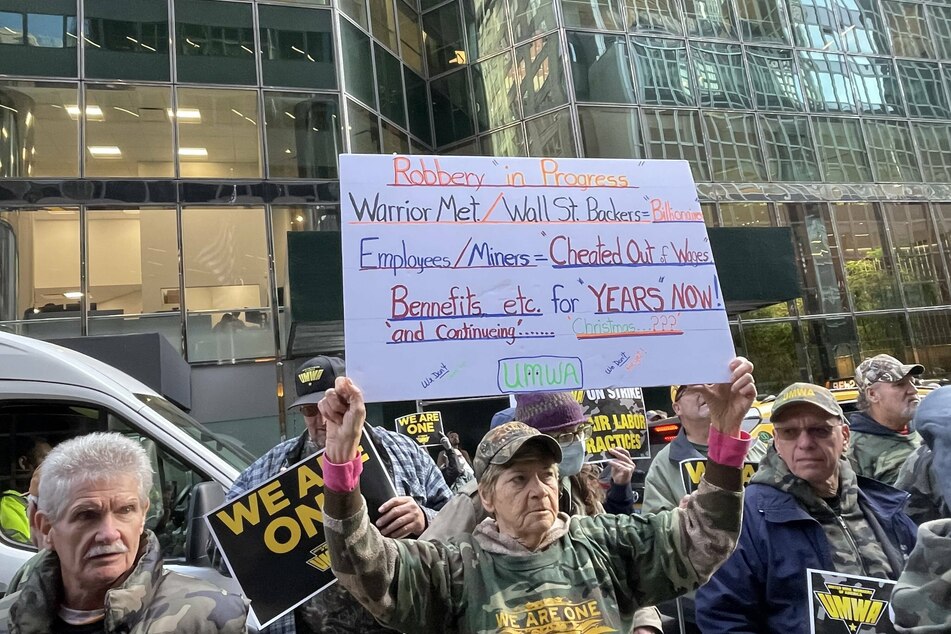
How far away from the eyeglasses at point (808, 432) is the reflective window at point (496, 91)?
54.3 feet

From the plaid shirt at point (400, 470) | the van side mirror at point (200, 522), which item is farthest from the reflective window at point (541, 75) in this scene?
the van side mirror at point (200, 522)

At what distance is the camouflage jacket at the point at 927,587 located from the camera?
1.57 metres

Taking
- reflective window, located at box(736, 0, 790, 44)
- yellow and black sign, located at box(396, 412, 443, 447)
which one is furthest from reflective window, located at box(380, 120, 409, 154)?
reflective window, located at box(736, 0, 790, 44)

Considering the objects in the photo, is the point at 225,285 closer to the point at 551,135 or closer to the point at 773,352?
the point at 551,135

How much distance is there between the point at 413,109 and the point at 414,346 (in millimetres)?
17534

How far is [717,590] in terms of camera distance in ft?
8.34

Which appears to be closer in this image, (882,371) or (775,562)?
(775,562)

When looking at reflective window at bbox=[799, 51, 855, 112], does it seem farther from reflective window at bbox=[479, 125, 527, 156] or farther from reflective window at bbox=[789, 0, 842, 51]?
reflective window at bbox=[479, 125, 527, 156]

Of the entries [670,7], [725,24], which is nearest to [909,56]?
[725,24]

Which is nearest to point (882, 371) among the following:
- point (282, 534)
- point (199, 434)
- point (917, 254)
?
point (282, 534)

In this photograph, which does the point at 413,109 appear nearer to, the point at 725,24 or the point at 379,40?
the point at 379,40

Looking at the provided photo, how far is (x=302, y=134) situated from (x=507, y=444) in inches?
568

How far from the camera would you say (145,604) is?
5.73 feet

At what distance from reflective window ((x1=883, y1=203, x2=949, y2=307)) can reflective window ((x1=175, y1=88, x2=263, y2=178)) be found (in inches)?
726
